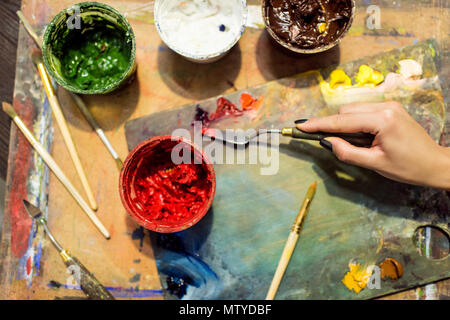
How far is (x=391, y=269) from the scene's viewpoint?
1.80 metres

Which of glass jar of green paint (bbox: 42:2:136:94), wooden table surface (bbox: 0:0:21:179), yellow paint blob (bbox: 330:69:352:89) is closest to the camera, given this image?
glass jar of green paint (bbox: 42:2:136:94)

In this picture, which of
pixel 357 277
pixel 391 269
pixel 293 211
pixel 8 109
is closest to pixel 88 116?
pixel 8 109

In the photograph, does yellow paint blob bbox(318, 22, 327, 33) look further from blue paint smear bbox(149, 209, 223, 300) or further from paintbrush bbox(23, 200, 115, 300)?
paintbrush bbox(23, 200, 115, 300)

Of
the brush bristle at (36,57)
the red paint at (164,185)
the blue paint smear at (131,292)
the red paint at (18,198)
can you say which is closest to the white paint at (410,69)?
the red paint at (164,185)

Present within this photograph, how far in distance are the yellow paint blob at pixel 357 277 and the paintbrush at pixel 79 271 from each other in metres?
1.15

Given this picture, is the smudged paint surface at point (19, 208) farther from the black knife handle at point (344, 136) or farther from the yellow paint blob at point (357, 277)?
the yellow paint blob at point (357, 277)

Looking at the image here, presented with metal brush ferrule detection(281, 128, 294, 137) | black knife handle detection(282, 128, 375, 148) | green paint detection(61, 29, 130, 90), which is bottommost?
black knife handle detection(282, 128, 375, 148)

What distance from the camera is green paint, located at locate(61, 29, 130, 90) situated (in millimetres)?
1795

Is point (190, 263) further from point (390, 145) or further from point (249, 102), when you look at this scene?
point (390, 145)

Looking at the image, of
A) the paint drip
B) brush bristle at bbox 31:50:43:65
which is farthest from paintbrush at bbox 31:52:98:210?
the paint drip

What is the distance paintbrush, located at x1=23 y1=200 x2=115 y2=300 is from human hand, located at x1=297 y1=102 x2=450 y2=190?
1.22 m

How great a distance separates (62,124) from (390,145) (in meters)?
1.53
